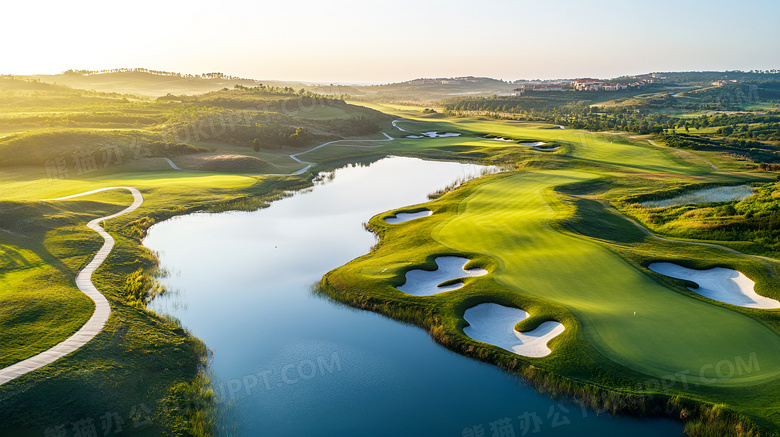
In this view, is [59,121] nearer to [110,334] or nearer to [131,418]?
[110,334]

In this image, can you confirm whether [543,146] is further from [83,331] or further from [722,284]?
[83,331]

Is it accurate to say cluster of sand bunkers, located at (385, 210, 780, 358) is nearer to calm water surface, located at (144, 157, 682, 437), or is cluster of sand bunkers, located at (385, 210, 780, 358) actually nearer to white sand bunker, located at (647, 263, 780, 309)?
white sand bunker, located at (647, 263, 780, 309)

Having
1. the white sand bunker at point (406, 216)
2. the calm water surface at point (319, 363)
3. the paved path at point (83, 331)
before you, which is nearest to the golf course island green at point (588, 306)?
the calm water surface at point (319, 363)

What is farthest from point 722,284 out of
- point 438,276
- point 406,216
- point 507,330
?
point 406,216

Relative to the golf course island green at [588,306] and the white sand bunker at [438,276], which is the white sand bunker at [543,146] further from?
the white sand bunker at [438,276]

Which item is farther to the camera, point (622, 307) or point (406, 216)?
point (406, 216)

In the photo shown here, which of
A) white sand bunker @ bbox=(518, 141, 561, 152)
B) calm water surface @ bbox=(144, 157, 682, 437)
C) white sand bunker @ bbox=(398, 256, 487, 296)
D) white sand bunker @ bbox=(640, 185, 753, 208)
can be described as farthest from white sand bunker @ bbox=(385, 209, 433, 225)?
white sand bunker @ bbox=(518, 141, 561, 152)

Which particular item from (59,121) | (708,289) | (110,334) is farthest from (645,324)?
(59,121)
